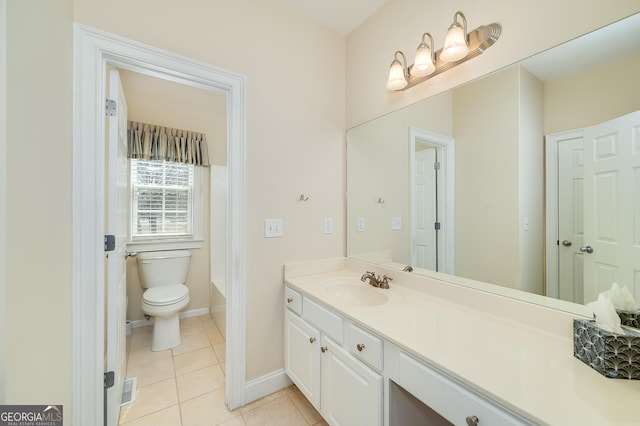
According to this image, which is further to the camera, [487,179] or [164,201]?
[164,201]

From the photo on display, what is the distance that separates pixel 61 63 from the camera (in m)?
1.03

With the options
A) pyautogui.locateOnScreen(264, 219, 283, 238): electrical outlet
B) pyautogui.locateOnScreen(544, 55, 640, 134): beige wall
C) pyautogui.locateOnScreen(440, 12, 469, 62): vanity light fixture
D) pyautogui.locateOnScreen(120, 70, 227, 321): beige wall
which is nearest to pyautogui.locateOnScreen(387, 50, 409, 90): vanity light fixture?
pyautogui.locateOnScreen(440, 12, 469, 62): vanity light fixture

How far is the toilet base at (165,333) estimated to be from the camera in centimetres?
225

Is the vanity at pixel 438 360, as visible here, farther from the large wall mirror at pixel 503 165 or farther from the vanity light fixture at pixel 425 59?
the vanity light fixture at pixel 425 59

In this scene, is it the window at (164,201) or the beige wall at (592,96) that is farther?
the window at (164,201)

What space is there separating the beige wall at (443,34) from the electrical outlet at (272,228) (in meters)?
1.02

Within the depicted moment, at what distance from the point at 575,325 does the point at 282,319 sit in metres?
1.51

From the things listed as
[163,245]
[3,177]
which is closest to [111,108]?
[3,177]

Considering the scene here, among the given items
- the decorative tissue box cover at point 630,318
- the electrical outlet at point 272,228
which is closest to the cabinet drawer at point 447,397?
the decorative tissue box cover at point 630,318

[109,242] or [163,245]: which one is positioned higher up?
[109,242]

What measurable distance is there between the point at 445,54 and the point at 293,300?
167 centimetres

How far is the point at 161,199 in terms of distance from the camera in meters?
2.91

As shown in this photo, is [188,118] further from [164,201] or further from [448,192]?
[448,192]

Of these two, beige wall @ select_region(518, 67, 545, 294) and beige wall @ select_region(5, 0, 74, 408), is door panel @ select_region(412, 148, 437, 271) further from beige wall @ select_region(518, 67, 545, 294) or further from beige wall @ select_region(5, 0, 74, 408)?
Answer: beige wall @ select_region(5, 0, 74, 408)
